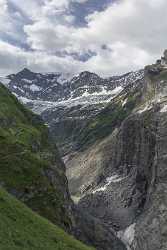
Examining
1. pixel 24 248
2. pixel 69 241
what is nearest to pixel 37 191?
pixel 69 241

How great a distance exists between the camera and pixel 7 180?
94.8 meters

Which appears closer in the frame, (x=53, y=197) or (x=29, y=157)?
(x=53, y=197)

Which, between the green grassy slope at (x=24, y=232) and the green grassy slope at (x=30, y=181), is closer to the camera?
the green grassy slope at (x=24, y=232)

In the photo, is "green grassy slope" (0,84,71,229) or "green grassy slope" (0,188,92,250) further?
"green grassy slope" (0,84,71,229)

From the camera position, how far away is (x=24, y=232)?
185 ft

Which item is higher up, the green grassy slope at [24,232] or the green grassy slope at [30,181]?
the green grassy slope at [24,232]

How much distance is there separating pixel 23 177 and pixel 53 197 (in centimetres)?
894

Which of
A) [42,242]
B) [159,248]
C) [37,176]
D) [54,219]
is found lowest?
[159,248]

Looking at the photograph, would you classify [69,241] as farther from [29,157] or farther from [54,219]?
[29,157]

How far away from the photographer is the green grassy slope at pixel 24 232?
2023 inches

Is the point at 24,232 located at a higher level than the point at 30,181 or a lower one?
higher

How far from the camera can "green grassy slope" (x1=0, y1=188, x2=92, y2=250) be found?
51375 millimetres

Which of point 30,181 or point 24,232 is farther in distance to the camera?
point 30,181

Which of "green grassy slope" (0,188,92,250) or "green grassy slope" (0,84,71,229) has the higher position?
"green grassy slope" (0,188,92,250)
